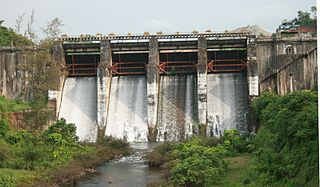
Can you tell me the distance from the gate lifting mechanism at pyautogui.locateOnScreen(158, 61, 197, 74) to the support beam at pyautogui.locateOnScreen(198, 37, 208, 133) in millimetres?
1557

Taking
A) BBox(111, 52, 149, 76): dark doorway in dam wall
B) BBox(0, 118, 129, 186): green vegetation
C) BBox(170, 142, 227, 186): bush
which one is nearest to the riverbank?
BBox(0, 118, 129, 186): green vegetation

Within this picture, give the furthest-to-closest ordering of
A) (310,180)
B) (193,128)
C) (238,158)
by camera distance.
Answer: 1. (193,128)
2. (238,158)
3. (310,180)

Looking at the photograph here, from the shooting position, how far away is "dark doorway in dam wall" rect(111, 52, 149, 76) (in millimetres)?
31922

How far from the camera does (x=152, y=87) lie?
2975 cm

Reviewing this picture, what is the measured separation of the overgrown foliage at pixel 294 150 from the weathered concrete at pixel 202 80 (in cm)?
1408

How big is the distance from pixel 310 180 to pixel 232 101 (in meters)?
19.8

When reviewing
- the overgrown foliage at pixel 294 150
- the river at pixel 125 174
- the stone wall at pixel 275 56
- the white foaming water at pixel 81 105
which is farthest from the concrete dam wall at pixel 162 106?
the overgrown foliage at pixel 294 150

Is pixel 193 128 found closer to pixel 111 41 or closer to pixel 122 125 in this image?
pixel 122 125

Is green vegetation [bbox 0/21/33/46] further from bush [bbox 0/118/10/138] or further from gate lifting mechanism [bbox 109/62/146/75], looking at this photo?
bush [bbox 0/118/10/138]

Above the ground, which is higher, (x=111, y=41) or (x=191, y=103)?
(x=111, y=41)

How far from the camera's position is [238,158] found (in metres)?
17.6

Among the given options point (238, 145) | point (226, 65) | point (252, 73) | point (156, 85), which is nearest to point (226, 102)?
point (252, 73)

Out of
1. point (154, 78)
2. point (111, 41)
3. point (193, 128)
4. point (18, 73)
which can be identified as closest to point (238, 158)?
point (193, 128)

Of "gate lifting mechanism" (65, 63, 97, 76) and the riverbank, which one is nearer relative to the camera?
the riverbank
